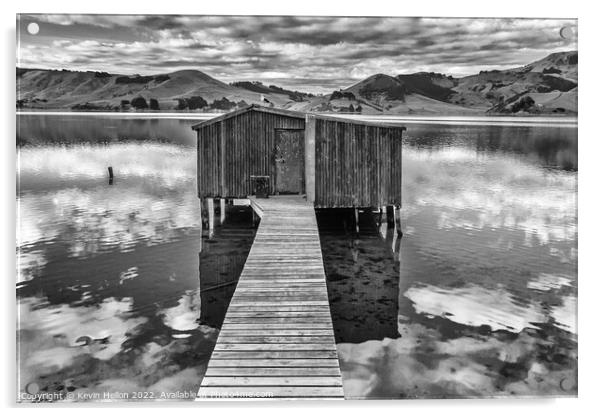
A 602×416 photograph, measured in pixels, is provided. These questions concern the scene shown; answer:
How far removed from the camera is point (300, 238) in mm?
15891

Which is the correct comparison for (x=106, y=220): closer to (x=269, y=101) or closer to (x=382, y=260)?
(x=269, y=101)

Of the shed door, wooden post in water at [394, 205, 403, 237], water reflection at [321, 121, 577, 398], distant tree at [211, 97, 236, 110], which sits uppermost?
distant tree at [211, 97, 236, 110]

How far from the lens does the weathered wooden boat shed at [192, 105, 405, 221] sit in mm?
22609

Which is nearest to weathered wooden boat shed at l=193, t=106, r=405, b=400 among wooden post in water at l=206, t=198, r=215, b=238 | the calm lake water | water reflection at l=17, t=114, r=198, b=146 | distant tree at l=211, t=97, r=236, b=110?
wooden post in water at l=206, t=198, r=215, b=238

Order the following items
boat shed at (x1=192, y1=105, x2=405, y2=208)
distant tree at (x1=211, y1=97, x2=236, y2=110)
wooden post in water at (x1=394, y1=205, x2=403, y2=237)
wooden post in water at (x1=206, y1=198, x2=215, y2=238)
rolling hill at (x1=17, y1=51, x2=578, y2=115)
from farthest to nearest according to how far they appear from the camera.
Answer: distant tree at (x1=211, y1=97, x2=236, y2=110)
wooden post in water at (x1=206, y1=198, x2=215, y2=238)
wooden post in water at (x1=394, y1=205, x2=403, y2=237)
boat shed at (x1=192, y1=105, x2=405, y2=208)
rolling hill at (x1=17, y1=51, x2=578, y2=115)

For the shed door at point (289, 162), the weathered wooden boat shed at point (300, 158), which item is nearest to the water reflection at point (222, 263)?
the weathered wooden boat shed at point (300, 158)

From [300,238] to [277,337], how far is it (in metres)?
6.47

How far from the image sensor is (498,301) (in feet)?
54.4

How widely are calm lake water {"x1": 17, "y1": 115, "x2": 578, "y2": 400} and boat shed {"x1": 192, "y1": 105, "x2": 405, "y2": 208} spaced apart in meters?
2.07

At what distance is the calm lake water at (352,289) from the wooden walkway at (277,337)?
7.08ft

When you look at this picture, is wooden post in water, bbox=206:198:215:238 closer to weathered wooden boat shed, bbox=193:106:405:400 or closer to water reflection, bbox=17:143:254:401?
weathered wooden boat shed, bbox=193:106:405:400

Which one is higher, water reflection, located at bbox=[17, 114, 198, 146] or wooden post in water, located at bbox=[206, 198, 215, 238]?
water reflection, located at bbox=[17, 114, 198, 146]

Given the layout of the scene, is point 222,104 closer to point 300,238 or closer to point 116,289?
point 116,289

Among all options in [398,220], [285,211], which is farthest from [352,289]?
[398,220]
